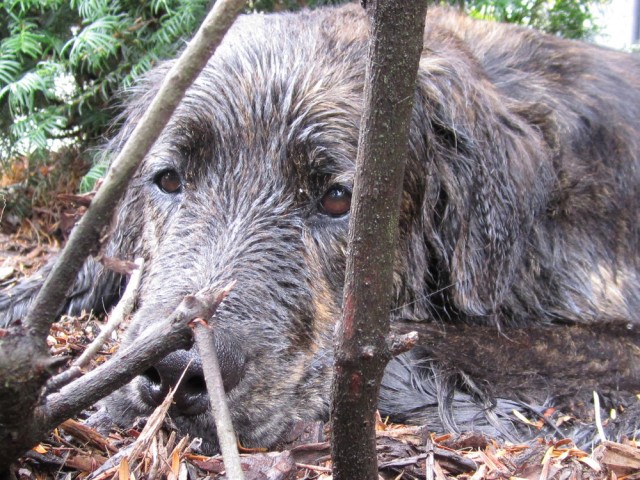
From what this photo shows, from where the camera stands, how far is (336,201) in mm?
3217

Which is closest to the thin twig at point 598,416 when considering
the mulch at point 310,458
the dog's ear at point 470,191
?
the mulch at point 310,458

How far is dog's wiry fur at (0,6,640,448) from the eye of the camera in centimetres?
284

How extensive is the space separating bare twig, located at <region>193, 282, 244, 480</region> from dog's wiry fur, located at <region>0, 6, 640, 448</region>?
2.74 ft

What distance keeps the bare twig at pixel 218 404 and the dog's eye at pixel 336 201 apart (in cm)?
170

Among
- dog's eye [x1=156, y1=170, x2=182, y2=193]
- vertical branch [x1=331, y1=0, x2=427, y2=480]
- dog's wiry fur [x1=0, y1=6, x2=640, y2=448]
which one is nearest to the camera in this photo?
vertical branch [x1=331, y1=0, x2=427, y2=480]

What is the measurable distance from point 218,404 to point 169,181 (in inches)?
83.8

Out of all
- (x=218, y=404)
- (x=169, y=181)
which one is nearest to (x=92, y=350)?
(x=218, y=404)

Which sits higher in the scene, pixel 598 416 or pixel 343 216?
pixel 343 216

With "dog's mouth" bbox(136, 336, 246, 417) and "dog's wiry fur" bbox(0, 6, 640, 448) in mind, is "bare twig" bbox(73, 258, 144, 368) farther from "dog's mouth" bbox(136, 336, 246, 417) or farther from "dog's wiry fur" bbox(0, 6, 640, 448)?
"dog's wiry fur" bbox(0, 6, 640, 448)

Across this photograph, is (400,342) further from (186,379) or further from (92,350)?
(186,379)

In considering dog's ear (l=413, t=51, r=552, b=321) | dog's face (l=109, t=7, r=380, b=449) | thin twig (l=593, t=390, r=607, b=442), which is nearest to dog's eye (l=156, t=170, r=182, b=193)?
dog's face (l=109, t=7, r=380, b=449)

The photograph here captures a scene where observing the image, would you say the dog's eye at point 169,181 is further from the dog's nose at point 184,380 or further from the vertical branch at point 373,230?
the vertical branch at point 373,230

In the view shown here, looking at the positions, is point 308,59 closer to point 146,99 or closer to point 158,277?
point 146,99

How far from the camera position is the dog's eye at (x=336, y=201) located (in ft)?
10.5
